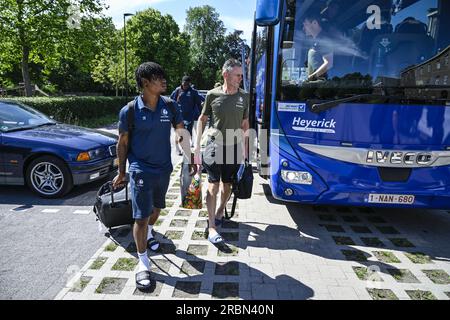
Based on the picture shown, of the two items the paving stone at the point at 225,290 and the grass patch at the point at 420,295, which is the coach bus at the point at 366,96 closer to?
the grass patch at the point at 420,295

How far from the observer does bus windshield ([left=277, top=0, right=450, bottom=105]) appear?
377 centimetres

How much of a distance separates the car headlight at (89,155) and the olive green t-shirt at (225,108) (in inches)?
104

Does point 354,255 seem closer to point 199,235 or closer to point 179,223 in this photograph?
point 199,235

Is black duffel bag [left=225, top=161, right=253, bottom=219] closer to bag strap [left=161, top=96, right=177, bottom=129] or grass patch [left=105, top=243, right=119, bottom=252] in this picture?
bag strap [left=161, top=96, right=177, bottom=129]

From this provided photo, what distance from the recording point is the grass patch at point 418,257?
3.74 metres

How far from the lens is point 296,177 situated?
4.07 m

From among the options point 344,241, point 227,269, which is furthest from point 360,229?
point 227,269

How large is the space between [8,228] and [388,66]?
5.24 meters

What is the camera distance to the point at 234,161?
13.4ft

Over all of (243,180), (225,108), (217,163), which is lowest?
(243,180)

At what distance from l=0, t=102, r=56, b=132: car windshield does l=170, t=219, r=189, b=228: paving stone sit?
11.5ft

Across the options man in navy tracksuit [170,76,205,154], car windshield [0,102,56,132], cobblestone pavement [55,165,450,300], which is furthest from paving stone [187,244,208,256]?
man in navy tracksuit [170,76,205,154]

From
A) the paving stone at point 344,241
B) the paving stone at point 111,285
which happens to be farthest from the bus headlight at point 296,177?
the paving stone at point 111,285

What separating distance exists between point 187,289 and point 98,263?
1084 millimetres
